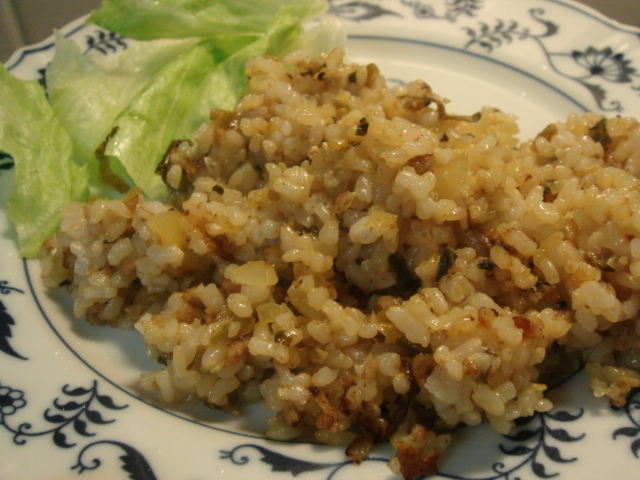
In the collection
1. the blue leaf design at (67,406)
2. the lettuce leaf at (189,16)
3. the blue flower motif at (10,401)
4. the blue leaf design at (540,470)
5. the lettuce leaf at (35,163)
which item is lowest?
the blue leaf design at (540,470)

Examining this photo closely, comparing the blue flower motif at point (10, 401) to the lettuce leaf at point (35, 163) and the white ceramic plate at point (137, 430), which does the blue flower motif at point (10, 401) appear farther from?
the lettuce leaf at point (35, 163)

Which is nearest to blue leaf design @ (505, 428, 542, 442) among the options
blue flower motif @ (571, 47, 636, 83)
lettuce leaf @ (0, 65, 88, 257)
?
lettuce leaf @ (0, 65, 88, 257)

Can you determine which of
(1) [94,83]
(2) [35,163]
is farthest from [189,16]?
(2) [35,163]

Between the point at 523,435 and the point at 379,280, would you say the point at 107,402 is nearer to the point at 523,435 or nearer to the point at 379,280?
the point at 379,280

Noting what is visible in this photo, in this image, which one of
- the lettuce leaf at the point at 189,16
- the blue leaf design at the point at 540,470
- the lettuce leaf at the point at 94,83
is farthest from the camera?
the lettuce leaf at the point at 189,16

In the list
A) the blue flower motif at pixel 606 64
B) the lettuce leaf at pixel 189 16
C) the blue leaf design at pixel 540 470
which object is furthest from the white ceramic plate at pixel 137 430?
the lettuce leaf at pixel 189 16

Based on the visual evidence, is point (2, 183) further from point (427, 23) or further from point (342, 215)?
point (427, 23)

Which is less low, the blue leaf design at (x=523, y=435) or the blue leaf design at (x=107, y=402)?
the blue leaf design at (x=107, y=402)
